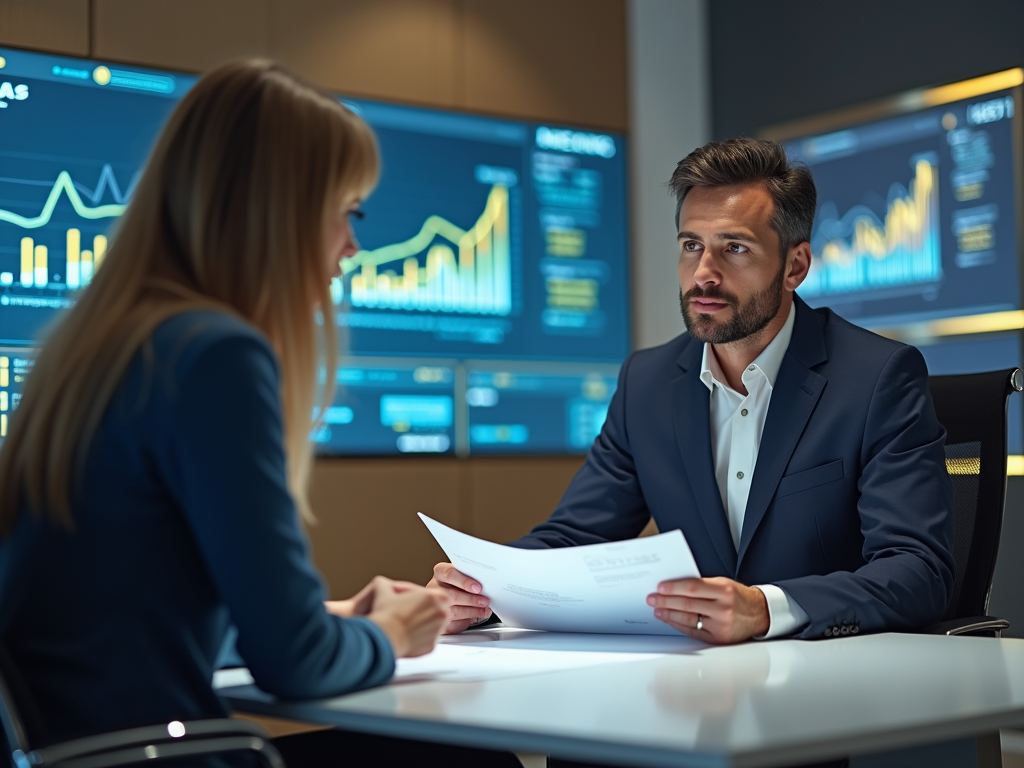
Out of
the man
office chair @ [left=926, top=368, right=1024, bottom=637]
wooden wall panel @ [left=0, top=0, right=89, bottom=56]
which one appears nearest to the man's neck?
the man

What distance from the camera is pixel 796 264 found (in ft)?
7.54

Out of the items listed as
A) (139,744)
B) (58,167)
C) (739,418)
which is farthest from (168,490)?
(58,167)

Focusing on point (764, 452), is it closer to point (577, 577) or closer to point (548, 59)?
point (577, 577)

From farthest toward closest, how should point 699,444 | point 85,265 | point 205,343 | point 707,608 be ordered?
point 85,265
point 699,444
point 707,608
point 205,343

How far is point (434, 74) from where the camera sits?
4.22 m

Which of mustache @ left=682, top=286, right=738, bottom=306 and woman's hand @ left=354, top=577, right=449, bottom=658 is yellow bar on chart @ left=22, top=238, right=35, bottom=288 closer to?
mustache @ left=682, top=286, right=738, bottom=306

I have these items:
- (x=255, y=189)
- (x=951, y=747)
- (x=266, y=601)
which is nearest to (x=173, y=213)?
(x=255, y=189)

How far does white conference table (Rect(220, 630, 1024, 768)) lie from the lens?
0.94 meters

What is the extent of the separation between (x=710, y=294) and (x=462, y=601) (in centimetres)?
81

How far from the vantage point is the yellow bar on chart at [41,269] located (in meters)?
3.43

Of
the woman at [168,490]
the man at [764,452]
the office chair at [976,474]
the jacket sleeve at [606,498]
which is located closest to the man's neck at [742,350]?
the man at [764,452]

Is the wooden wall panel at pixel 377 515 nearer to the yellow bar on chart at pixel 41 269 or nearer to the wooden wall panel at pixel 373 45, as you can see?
the yellow bar on chart at pixel 41 269

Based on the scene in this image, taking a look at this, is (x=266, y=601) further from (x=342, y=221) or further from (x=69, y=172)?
(x=69, y=172)

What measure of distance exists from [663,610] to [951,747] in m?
2.59
